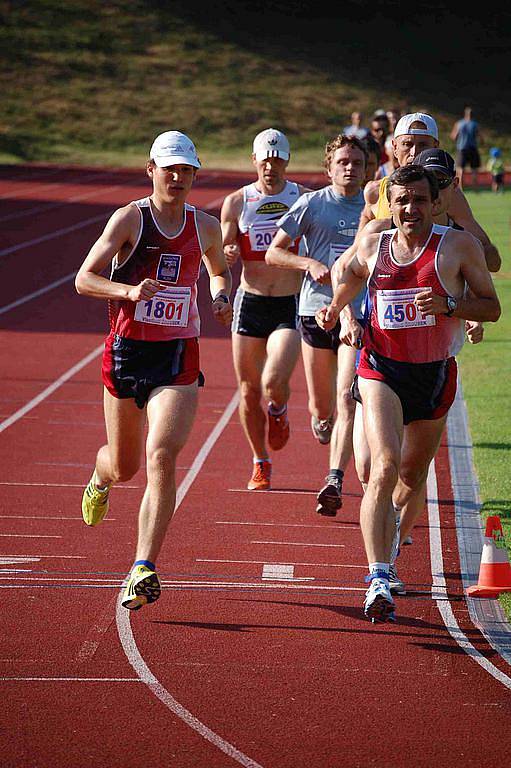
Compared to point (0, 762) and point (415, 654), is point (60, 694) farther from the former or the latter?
point (415, 654)

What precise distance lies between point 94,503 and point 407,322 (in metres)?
2.12

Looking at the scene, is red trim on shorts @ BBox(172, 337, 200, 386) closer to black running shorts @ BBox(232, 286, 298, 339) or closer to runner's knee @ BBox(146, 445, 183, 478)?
runner's knee @ BBox(146, 445, 183, 478)

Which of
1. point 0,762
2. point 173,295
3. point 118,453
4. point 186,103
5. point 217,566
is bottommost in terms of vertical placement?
point 0,762

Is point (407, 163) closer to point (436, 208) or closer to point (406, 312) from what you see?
point (436, 208)

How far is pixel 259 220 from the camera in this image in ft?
30.5

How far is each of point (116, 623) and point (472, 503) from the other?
3299 mm

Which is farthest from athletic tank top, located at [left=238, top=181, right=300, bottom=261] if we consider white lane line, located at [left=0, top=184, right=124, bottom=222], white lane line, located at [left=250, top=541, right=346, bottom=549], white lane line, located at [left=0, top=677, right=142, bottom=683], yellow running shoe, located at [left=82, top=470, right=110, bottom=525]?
white lane line, located at [left=0, top=184, right=124, bottom=222]

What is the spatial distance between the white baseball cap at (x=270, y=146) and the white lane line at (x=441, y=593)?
2.45m

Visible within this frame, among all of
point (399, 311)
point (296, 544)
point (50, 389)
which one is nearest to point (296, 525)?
point (296, 544)

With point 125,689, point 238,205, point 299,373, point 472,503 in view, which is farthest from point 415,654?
point 299,373

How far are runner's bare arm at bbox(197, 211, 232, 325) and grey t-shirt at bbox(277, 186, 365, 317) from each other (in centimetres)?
166

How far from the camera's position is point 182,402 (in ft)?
21.4

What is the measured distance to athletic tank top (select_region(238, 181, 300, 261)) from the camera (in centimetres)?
927

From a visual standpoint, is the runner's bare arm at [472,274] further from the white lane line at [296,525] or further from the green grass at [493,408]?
the white lane line at [296,525]
